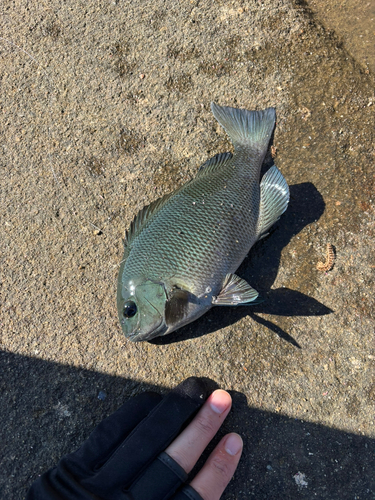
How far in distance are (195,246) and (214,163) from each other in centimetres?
65

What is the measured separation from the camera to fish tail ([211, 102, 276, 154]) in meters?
2.26

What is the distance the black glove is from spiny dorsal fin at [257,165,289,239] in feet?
3.56

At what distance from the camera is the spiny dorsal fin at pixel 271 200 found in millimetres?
2111

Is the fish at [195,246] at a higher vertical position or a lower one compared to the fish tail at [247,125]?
lower

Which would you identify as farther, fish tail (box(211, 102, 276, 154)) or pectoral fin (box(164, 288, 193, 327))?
fish tail (box(211, 102, 276, 154))

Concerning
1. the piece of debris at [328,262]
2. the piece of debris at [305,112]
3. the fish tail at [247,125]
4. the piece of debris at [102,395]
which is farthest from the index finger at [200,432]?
the piece of debris at [305,112]

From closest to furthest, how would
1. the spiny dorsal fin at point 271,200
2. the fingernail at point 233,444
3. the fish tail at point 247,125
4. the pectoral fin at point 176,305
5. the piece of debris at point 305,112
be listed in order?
1. the pectoral fin at point 176,305
2. the fingernail at point 233,444
3. the spiny dorsal fin at point 271,200
4. the fish tail at point 247,125
5. the piece of debris at point 305,112

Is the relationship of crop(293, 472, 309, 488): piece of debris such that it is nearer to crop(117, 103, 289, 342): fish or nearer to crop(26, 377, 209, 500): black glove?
crop(26, 377, 209, 500): black glove

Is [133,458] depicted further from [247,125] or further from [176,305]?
[247,125]

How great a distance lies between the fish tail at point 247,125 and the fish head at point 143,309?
1132 millimetres

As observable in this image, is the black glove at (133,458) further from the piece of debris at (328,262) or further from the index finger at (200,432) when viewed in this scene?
the piece of debris at (328,262)

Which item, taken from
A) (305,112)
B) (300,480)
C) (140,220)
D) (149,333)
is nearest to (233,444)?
(300,480)

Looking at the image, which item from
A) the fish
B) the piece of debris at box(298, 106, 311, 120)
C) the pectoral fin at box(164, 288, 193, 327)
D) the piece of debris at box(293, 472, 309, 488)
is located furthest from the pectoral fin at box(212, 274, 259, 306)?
the piece of debris at box(298, 106, 311, 120)

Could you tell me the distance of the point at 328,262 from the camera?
7.25ft
